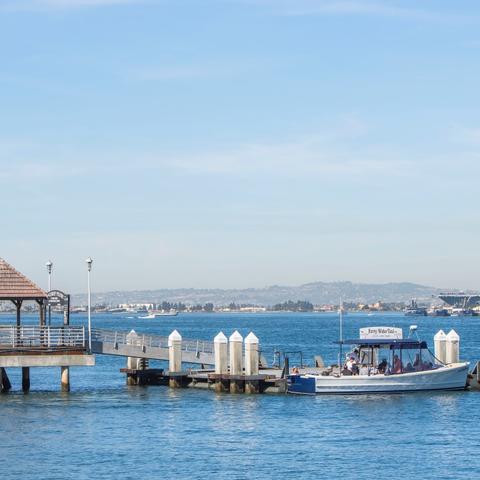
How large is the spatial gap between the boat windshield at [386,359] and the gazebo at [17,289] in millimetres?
14020

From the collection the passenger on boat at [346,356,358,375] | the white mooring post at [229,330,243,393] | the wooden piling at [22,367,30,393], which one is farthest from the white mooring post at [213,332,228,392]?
the wooden piling at [22,367,30,393]

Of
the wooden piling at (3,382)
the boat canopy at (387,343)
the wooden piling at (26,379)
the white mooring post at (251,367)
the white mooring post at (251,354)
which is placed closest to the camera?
the white mooring post at (251,354)

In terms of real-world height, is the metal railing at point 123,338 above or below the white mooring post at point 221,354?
above

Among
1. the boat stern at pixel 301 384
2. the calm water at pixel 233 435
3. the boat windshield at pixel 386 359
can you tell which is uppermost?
the boat windshield at pixel 386 359

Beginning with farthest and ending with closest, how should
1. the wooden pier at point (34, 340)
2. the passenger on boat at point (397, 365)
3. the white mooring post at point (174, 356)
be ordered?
the white mooring post at point (174, 356) < the passenger on boat at point (397, 365) < the wooden pier at point (34, 340)

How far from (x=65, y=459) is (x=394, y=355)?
20.6m

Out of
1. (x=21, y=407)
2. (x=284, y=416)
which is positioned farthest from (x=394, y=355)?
(x=21, y=407)

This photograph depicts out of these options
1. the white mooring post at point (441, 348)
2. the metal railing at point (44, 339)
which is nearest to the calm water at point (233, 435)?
the metal railing at point (44, 339)

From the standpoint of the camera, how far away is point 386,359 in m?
58.0

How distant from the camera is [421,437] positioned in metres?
46.2

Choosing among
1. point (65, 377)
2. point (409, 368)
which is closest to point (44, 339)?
point (65, 377)

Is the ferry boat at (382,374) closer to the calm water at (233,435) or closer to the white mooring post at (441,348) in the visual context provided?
the calm water at (233,435)

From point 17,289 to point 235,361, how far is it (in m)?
10.3

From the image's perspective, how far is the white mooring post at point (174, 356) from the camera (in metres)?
60.6
